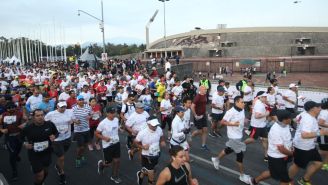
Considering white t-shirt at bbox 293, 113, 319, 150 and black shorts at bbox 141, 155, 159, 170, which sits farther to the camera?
black shorts at bbox 141, 155, 159, 170

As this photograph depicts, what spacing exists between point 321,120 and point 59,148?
5926 mm

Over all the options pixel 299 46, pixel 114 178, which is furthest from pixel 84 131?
pixel 299 46

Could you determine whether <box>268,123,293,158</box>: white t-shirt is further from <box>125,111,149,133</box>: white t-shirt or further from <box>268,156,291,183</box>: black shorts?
<box>125,111,149,133</box>: white t-shirt

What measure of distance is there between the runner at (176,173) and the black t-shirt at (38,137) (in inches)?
121

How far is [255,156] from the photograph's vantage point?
870 cm

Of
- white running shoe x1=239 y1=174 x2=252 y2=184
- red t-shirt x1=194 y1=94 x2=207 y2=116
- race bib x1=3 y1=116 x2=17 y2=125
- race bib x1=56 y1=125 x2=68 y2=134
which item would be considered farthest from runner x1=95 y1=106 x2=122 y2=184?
red t-shirt x1=194 y1=94 x2=207 y2=116

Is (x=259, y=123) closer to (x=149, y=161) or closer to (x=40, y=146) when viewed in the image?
(x=149, y=161)

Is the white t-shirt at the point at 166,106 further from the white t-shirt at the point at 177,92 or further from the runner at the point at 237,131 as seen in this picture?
the runner at the point at 237,131

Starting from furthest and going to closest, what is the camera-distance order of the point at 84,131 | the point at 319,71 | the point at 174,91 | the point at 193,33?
the point at 193,33 → the point at 319,71 → the point at 174,91 → the point at 84,131

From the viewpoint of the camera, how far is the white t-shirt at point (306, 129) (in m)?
5.99

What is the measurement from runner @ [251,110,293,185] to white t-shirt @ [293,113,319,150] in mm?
529

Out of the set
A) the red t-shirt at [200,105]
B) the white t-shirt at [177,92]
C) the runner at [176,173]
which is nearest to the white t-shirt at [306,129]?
the runner at [176,173]

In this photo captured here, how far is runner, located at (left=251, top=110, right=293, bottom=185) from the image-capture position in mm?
5603

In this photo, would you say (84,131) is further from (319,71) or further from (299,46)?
(299,46)
